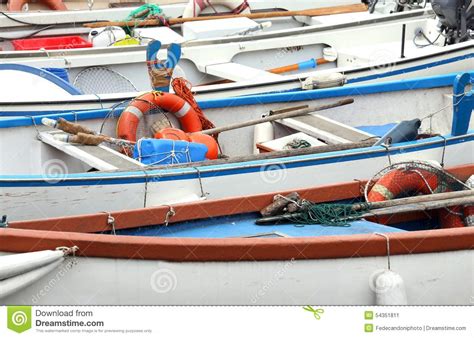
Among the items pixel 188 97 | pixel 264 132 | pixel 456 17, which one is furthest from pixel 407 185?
pixel 456 17

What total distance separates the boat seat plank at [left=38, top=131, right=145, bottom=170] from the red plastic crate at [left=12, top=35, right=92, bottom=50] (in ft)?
12.4

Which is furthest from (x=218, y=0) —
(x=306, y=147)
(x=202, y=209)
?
(x=202, y=209)

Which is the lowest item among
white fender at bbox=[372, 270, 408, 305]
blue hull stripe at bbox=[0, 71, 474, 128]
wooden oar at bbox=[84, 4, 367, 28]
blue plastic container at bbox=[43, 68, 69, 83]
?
white fender at bbox=[372, 270, 408, 305]

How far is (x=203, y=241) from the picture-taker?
5.71 meters

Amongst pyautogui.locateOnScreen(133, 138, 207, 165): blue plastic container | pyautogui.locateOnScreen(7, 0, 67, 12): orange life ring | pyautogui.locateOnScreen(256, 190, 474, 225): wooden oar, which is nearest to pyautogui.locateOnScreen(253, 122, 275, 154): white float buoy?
pyautogui.locateOnScreen(133, 138, 207, 165): blue plastic container

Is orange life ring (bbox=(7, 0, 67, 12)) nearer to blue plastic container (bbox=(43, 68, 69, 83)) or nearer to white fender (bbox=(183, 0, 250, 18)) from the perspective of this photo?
white fender (bbox=(183, 0, 250, 18))

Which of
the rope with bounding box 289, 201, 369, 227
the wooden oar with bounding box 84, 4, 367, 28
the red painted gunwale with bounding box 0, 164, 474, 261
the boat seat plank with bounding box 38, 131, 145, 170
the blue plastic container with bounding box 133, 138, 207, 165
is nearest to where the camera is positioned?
the red painted gunwale with bounding box 0, 164, 474, 261

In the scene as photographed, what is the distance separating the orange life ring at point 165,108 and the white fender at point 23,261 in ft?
8.30

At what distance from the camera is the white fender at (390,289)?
5793 millimetres

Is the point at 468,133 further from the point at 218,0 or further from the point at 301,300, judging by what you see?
the point at 218,0

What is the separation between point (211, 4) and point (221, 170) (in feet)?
18.7

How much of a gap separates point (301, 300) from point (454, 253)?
877mm

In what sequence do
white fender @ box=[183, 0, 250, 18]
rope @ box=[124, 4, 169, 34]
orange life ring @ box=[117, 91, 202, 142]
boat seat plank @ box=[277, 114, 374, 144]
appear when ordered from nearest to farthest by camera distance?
boat seat plank @ box=[277, 114, 374, 144]
orange life ring @ box=[117, 91, 202, 142]
rope @ box=[124, 4, 169, 34]
white fender @ box=[183, 0, 250, 18]

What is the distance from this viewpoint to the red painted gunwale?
5.59 m
